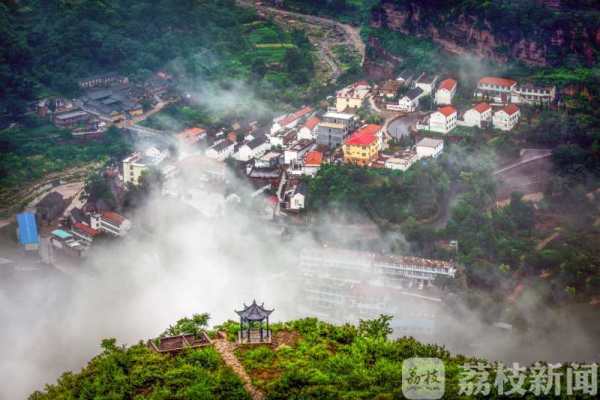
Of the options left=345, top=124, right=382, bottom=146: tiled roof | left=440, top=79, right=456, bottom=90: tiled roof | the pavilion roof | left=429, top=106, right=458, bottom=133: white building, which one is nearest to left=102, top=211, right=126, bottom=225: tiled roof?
left=345, top=124, right=382, bottom=146: tiled roof

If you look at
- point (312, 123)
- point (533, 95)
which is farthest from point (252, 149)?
point (533, 95)

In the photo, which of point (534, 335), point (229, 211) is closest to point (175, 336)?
point (534, 335)

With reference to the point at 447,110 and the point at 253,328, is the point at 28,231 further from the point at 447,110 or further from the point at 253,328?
the point at 447,110

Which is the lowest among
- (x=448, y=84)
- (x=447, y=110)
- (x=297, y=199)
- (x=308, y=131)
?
(x=297, y=199)

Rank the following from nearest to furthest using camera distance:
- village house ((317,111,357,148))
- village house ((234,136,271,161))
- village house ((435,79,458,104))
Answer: village house ((317,111,357,148)) → village house ((234,136,271,161)) → village house ((435,79,458,104))

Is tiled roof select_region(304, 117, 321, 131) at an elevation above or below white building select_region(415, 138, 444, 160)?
above

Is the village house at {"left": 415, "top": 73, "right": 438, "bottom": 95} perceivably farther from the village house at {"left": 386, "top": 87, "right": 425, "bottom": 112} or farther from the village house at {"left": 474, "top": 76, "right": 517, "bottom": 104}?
the village house at {"left": 474, "top": 76, "right": 517, "bottom": 104}

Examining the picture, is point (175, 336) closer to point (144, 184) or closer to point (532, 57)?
point (144, 184)

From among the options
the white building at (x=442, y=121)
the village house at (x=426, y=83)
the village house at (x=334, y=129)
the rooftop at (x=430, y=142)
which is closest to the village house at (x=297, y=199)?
the village house at (x=334, y=129)
